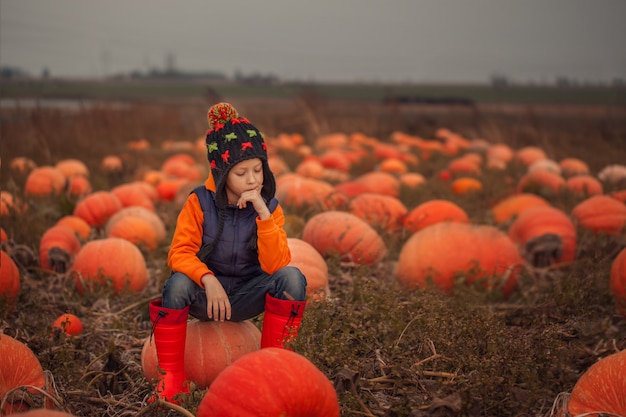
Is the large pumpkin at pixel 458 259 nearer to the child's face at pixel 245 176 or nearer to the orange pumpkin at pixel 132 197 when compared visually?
the child's face at pixel 245 176

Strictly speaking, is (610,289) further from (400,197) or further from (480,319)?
(400,197)

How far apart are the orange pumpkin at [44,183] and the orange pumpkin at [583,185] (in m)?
6.41

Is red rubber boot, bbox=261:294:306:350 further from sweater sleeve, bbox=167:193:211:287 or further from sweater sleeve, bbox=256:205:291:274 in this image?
sweater sleeve, bbox=167:193:211:287

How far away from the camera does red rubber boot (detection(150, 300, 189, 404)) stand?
9.64 feet

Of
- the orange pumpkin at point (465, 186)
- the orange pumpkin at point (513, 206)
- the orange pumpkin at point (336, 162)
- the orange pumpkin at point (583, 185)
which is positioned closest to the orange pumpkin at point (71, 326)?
→ the orange pumpkin at point (513, 206)

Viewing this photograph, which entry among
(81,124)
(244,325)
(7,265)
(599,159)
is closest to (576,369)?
(244,325)

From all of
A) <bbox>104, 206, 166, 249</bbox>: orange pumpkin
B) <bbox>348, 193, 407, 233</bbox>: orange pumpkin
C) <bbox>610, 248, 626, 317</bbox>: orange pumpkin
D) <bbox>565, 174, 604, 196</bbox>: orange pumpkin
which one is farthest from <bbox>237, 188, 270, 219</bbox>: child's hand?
<bbox>565, 174, 604, 196</bbox>: orange pumpkin

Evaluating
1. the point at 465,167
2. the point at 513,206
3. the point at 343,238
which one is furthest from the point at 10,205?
the point at 465,167

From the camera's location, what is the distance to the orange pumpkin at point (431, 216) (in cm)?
587

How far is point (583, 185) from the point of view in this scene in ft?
24.7

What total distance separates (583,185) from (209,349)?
19.4 feet

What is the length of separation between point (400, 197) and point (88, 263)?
3.98 meters

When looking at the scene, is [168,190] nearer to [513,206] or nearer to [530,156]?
[513,206]

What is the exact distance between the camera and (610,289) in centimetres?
439
